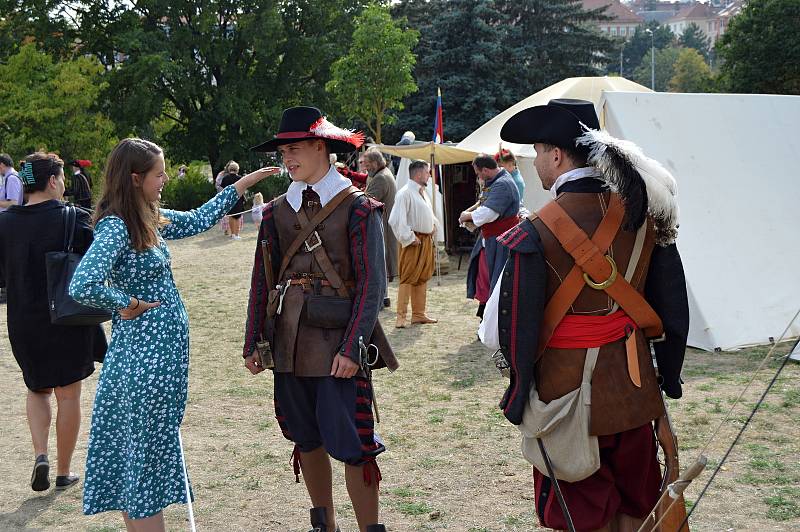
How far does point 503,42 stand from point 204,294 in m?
29.8

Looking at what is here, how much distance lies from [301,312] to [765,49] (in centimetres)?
2859

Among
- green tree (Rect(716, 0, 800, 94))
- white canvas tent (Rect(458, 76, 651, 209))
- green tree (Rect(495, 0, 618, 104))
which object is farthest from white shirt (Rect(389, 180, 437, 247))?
green tree (Rect(495, 0, 618, 104))

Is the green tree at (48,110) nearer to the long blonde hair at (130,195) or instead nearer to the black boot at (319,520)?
the long blonde hair at (130,195)

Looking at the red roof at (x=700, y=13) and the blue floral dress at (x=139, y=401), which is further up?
the red roof at (x=700, y=13)

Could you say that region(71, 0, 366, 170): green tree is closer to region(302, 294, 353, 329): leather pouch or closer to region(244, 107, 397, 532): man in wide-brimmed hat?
region(244, 107, 397, 532): man in wide-brimmed hat

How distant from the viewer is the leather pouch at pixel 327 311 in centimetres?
379

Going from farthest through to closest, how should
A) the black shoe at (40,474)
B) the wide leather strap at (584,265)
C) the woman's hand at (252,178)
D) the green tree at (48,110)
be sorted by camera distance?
1. the green tree at (48,110)
2. the black shoe at (40,474)
3. the woman's hand at (252,178)
4. the wide leather strap at (584,265)

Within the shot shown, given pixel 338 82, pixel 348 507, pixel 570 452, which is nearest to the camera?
pixel 570 452

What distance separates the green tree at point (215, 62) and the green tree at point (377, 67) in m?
5.90

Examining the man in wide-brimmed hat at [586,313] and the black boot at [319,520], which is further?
the black boot at [319,520]

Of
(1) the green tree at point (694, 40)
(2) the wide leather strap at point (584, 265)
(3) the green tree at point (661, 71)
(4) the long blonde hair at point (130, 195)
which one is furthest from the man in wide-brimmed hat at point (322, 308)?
(1) the green tree at point (694, 40)

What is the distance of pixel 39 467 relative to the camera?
5.07 metres

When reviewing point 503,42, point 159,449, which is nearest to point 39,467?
point 159,449

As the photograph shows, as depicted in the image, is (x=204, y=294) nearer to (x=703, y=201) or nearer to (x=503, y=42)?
(x=703, y=201)
